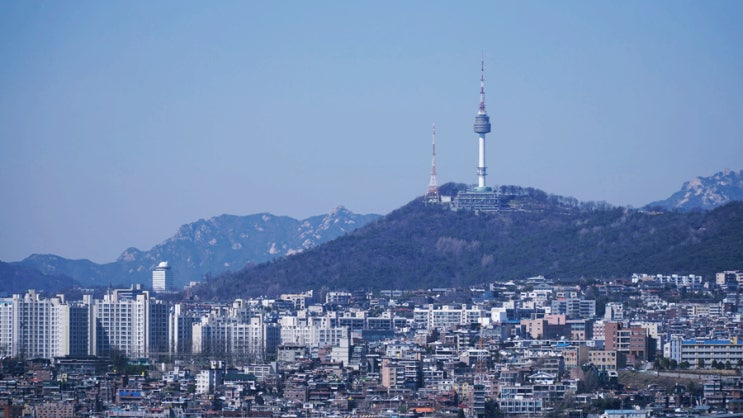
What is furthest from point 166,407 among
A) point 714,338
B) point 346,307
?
point 346,307

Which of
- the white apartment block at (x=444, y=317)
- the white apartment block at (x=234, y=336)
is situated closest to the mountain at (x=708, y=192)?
the white apartment block at (x=444, y=317)

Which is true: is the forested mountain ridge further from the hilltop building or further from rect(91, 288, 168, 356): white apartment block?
rect(91, 288, 168, 356): white apartment block

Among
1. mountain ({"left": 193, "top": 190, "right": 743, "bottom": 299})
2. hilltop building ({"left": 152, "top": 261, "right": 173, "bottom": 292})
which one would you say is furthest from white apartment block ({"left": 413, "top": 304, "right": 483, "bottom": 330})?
hilltop building ({"left": 152, "top": 261, "right": 173, "bottom": 292})

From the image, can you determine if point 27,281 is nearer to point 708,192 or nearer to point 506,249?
point 506,249

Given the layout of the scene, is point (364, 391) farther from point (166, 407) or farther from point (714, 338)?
point (714, 338)

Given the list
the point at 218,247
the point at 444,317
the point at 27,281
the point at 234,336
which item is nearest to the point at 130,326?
the point at 234,336

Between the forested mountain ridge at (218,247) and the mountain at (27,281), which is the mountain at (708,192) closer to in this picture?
the forested mountain ridge at (218,247)
